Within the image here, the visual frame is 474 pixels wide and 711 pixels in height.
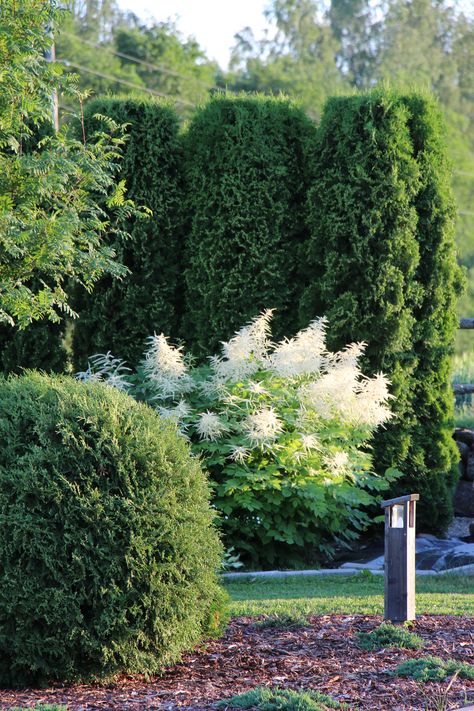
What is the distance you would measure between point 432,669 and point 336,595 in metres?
2.34

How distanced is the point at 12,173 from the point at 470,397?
697 cm

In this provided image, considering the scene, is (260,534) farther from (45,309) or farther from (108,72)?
(108,72)

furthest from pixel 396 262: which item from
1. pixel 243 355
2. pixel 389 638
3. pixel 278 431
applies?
pixel 389 638

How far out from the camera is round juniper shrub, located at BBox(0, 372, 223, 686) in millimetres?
3908

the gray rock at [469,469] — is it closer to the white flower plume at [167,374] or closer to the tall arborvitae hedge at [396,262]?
the tall arborvitae hedge at [396,262]

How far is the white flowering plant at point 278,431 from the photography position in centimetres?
733

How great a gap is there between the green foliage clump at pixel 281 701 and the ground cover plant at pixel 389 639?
927mm

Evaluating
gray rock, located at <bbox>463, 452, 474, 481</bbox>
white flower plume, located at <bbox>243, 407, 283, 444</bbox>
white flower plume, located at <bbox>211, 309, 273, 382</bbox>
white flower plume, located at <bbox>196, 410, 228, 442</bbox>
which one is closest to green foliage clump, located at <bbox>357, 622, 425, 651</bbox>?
white flower plume, located at <bbox>243, 407, 283, 444</bbox>

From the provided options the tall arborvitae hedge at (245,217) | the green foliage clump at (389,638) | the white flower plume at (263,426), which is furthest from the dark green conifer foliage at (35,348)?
the green foliage clump at (389,638)

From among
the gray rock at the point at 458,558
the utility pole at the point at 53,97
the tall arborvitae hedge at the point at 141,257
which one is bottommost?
the gray rock at the point at 458,558

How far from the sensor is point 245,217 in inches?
350

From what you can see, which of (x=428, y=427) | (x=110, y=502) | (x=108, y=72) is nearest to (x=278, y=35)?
(x=108, y=72)

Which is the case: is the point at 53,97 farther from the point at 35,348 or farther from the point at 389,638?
the point at 389,638

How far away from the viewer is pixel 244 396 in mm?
7672
